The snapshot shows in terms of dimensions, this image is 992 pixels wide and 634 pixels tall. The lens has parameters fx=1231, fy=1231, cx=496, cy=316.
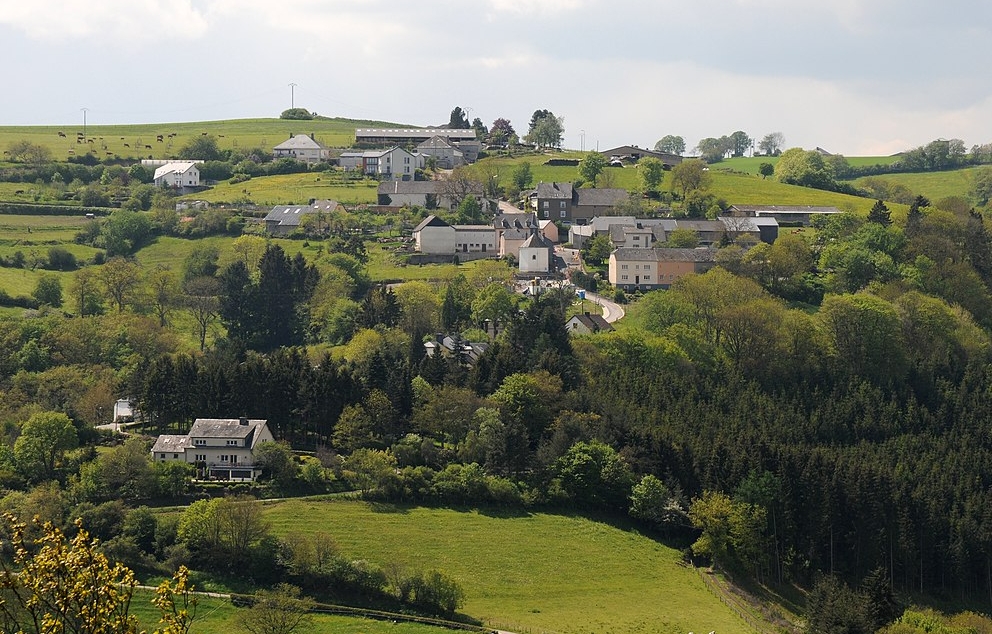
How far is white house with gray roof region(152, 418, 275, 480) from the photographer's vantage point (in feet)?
239

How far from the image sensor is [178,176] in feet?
485

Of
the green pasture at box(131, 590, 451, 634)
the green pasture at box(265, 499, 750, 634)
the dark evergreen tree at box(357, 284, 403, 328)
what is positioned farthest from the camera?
the dark evergreen tree at box(357, 284, 403, 328)

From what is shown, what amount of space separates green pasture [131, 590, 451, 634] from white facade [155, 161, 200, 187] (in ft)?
310

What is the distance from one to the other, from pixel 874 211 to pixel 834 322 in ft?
101

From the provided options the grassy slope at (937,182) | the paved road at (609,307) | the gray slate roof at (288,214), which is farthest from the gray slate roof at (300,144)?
the grassy slope at (937,182)

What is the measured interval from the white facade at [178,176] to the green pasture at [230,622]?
94548mm

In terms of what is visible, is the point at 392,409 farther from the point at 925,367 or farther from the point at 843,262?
A: the point at 843,262

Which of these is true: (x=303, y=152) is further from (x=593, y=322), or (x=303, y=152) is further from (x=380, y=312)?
(x=593, y=322)

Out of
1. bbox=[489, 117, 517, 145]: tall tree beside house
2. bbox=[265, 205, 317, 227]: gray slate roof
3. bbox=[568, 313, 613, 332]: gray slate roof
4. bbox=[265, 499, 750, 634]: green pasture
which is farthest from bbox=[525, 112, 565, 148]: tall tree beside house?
bbox=[265, 499, 750, 634]: green pasture

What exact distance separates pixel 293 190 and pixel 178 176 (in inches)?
601

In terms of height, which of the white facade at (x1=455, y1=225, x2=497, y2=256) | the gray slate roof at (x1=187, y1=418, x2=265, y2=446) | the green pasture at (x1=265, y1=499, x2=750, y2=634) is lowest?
the green pasture at (x1=265, y1=499, x2=750, y2=634)

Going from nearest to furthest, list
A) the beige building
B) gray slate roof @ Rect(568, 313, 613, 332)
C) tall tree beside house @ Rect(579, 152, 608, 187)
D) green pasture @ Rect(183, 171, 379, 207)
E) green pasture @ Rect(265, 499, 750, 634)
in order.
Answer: green pasture @ Rect(265, 499, 750, 634) < gray slate roof @ Rect(568, 313, 613, 332) < the beige building < green pasture @ Rect(183, 171, 379, 207) < tall tree beside house @ Rect(579, 152, 608, 187)

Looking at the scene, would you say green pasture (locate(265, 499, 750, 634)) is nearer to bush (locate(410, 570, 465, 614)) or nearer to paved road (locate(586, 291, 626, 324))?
bush (locate(410, 570, 465, 614))

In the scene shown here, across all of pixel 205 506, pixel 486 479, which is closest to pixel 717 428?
pixel 486 479
